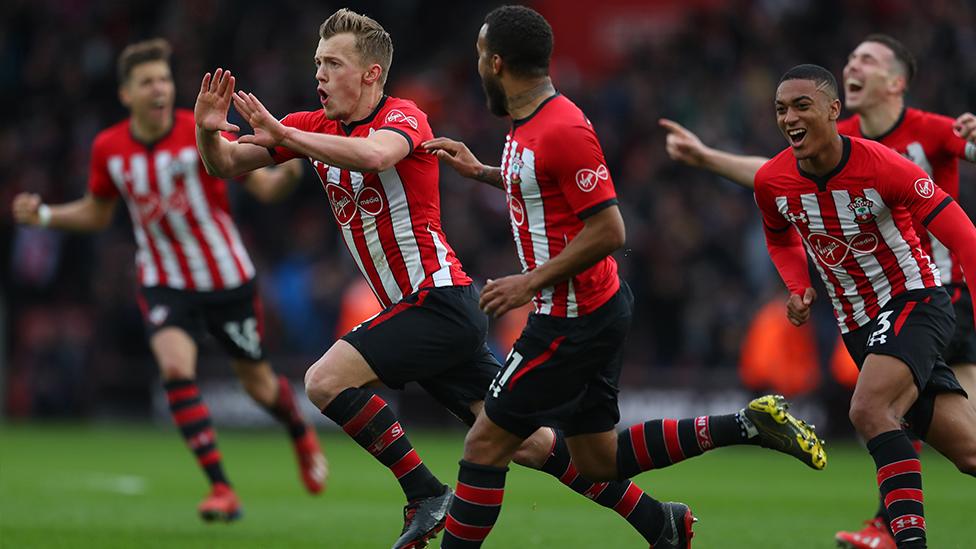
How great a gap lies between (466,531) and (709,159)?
111 inches

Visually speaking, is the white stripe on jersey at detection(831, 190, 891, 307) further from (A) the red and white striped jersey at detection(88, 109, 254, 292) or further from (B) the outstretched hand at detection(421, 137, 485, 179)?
(A) the red and white striped jersey at detection(88, 109, 254, 292)

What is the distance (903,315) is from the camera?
6602 mm

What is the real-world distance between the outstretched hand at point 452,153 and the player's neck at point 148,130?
3.79 meters

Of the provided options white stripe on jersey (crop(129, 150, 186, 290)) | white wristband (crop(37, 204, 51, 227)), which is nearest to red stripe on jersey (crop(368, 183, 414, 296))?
white stripe on jersey (crop(129, 150, 186, 290))

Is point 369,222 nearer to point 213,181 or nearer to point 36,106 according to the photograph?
point 213,181

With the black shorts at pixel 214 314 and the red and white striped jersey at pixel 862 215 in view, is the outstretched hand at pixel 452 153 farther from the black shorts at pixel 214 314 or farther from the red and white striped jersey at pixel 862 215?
the black shorts at pixel 214 314

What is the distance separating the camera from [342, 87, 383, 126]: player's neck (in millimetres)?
6828

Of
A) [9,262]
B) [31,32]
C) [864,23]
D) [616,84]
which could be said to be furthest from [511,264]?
[31,32]

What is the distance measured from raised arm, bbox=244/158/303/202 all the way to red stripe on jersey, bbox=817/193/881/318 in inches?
149

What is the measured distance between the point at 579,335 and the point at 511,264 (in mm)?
11886

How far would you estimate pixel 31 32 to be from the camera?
21.8 metres

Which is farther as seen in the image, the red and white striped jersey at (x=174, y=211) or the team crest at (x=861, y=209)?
the red and white striped jersey at (x=174, y=211)

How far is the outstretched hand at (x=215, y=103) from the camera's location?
6.41 m

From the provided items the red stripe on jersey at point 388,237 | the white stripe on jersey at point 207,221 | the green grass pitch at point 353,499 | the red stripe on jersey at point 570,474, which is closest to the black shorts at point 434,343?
the red stripe on jersey at point 388,237
